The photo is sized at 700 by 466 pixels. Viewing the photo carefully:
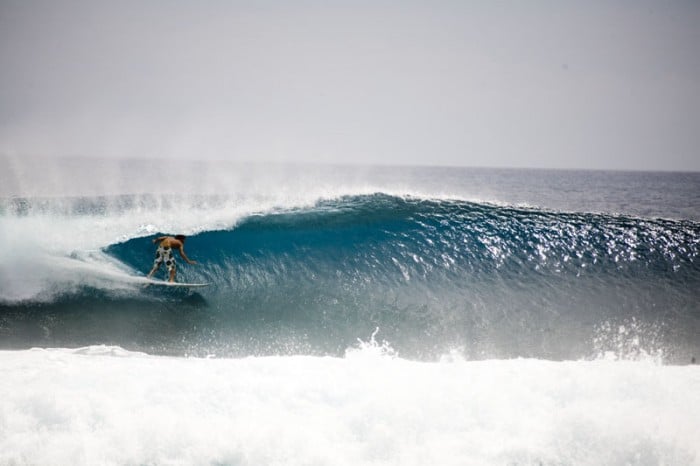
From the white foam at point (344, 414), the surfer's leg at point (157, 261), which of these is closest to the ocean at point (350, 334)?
the white foam at point (344, 414)

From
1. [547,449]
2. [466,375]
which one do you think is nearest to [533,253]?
[466,375]

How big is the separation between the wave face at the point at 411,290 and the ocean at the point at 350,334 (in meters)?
0.06

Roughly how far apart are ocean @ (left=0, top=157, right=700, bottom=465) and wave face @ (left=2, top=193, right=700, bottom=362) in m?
Answer: 0.06

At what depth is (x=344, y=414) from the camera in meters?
4.37

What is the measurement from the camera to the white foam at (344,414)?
3.91m

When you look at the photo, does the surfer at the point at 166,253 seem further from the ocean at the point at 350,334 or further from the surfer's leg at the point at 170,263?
the ocean at the point at 350,334

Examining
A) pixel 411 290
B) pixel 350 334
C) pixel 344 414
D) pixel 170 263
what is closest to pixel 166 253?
pixel 170 263

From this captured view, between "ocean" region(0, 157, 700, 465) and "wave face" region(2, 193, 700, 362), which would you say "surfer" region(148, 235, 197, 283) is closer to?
"ocean" region(0, 157, 700, 465)

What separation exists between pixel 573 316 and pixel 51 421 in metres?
9.35

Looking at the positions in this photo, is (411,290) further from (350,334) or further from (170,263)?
(170,263)

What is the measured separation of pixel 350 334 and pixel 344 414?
394cm

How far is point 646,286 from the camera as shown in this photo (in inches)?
421

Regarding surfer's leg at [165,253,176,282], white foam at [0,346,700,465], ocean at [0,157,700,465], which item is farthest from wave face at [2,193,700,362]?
white foam at [0,346,700,465]

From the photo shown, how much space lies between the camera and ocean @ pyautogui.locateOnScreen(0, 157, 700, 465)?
13.3 ft
